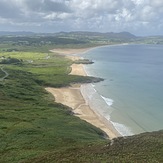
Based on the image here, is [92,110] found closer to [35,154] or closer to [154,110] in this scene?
[154,110]

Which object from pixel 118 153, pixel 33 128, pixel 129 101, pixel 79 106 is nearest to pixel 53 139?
pixel 33 128

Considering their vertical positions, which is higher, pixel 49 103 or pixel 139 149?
pixel 139 149

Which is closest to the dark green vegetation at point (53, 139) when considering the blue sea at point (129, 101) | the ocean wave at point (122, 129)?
the ocean wave at point (122, 129)

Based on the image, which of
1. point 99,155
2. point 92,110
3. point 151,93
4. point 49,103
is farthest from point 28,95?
point 99,155

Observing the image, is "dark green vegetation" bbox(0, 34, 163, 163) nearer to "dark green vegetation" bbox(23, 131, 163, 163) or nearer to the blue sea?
"dark green vegetation" bbox(23, 131, 163, 163)

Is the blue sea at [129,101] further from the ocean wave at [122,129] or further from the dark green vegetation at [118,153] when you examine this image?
the dark green vegetation at [118,153]

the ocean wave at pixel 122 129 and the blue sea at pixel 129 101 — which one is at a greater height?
the ocean wave at pixel 122 129

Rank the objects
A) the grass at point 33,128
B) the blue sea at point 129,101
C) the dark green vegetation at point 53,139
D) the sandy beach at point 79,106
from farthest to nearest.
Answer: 1. the blue sea at point 129,101
2. the sandy beach at point 79,106
3. the grass at point 33,128
4. the dark green vegetation at point 53,139

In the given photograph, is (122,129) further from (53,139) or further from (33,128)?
(53,139)
